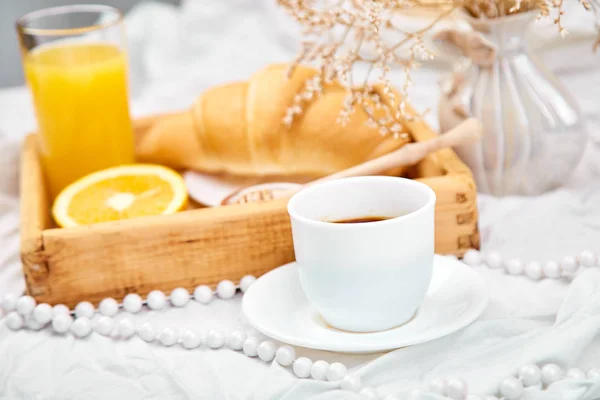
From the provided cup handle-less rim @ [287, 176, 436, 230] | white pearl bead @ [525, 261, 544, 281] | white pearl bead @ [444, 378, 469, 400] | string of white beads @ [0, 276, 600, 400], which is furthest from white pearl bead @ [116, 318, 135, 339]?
white pearl bead @ [525, 261, 544, 281]

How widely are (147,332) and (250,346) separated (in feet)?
0.37

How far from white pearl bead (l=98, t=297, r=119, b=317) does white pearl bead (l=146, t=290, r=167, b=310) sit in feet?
0.12

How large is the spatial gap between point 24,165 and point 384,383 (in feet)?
2.10

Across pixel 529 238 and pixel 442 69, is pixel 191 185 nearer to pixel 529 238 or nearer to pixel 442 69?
pixel 529 238

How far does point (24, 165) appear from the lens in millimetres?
1044

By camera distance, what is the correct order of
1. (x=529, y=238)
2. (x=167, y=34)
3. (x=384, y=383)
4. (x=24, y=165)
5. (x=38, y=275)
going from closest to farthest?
(x=384, y=383) → (x=38, y=275) → (x=529, y=238) → (x=24, y=165) → (x=167, y=34)

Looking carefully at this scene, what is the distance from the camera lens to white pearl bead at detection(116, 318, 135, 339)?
0.74 m

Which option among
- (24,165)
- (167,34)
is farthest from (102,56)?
(167,34)

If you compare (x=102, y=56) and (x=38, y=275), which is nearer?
(x=38, y=275)

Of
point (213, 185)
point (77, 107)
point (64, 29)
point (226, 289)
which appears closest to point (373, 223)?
point (226, 289)

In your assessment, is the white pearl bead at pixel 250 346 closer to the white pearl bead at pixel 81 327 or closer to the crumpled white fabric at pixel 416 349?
the crumpled white fabric at pixel 416 349

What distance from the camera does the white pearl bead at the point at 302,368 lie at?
660 millimetres

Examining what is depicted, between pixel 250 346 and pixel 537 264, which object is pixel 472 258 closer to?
pixel 537 264

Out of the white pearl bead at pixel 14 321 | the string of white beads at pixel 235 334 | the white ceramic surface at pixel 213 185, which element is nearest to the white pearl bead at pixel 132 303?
the string of white beads at pixel 235 334
